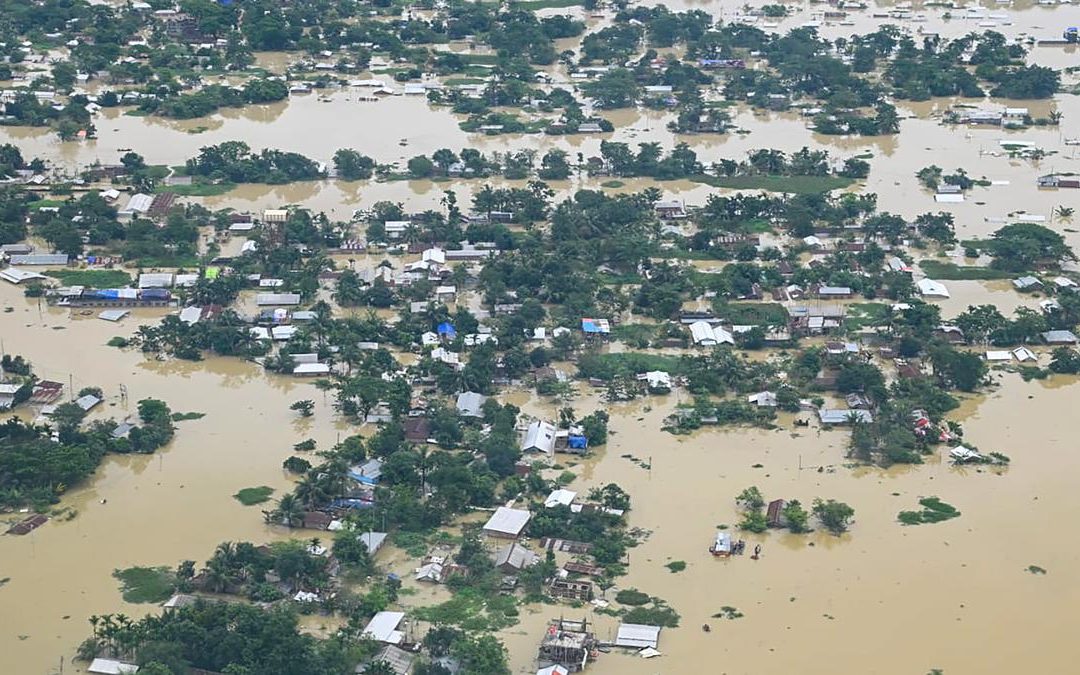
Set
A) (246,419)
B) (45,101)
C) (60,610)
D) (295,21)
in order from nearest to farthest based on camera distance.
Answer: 1. (60,610)
2. (246,419)
3. (45,101)
4. (295,21)

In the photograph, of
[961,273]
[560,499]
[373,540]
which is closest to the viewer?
[373,540]

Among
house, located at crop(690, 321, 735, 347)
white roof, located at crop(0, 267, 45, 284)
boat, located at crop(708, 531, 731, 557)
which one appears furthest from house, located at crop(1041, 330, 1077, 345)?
white roof, located at crop(0, 267, 45, 284)

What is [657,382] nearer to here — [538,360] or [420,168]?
[538,360]

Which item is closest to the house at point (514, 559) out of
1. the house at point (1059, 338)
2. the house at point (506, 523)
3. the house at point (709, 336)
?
the house at point (506, 523)

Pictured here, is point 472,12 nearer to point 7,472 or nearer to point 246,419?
point 246,419

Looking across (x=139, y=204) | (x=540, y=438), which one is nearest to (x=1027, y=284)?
(x=540, y=438)

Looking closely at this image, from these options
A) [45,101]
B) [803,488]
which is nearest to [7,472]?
[803,488]
